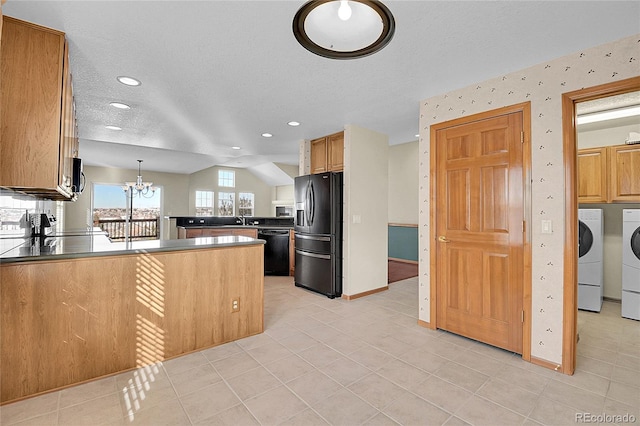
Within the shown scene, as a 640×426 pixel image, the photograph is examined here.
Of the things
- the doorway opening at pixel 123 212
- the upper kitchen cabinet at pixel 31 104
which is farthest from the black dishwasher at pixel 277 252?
the doorway opening at pixel 123 212

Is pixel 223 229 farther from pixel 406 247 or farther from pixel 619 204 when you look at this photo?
pixel 619 204

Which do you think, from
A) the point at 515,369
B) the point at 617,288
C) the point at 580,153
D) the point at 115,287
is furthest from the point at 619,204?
the point at 115,287

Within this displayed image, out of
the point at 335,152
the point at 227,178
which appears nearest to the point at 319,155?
the point at 335,152

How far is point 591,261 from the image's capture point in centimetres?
373

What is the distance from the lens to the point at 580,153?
13.0 ft

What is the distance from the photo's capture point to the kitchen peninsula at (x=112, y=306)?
75.6 inches

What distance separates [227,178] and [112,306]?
918cm

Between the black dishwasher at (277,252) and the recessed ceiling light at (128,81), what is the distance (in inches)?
137

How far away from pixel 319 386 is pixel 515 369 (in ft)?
5.01

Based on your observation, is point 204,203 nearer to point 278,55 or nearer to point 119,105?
point 119,105

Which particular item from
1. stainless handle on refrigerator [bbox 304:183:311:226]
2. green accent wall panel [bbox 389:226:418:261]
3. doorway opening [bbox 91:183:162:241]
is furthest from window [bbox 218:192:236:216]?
stainless handle on refrigerator [bbox 304:183:311:226]

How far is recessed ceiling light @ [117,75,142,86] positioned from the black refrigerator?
7.78 ft

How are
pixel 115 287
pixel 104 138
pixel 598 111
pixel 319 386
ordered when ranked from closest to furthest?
pixel 319 386 < pixel 115 287 < pixel 598 111 < pixel 104 138

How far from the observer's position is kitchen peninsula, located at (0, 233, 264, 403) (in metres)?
1.92
